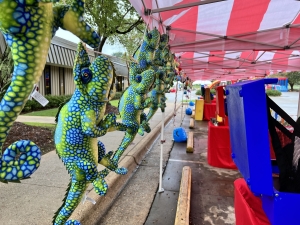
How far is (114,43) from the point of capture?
1319 centimetres

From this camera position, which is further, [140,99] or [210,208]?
[210,208]

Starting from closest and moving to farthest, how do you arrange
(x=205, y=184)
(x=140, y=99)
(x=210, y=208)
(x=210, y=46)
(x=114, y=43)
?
(x=140, y=99) < (x=210, y=208) < (x=205, y=184) < (x=210, y=46) < (x=114, y=43)

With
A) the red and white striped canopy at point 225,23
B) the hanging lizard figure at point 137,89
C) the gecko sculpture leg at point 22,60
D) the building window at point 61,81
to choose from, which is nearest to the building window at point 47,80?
the building window at point 61,81

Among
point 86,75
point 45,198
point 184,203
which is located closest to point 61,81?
point 45,198

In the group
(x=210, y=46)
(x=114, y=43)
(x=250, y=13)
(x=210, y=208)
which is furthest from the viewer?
(x=114, y=43)

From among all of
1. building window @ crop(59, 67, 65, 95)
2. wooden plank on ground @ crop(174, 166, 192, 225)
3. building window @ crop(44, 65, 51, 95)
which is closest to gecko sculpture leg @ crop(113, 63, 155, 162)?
wooden plank on ground @ crop(174, 166, 192, 225)

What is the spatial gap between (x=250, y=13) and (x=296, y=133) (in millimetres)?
2594

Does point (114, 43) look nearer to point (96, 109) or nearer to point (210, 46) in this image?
point (210, 46)

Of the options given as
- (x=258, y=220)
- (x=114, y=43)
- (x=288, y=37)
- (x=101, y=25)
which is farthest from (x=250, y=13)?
(x=114, y=43)

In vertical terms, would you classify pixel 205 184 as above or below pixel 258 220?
below

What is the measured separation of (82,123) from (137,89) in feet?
3.70

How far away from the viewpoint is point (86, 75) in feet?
4.58

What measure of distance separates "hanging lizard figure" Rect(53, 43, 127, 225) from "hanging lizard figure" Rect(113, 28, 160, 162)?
85cm

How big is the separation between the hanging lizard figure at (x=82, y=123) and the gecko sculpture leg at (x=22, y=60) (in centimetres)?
46
